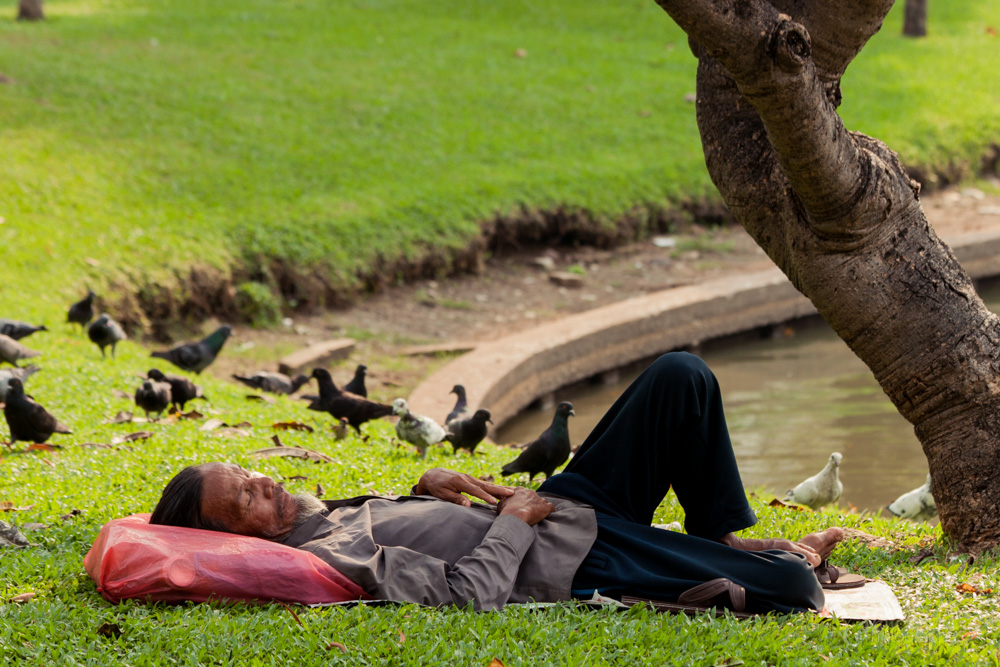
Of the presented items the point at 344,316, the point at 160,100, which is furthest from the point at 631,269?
the point at 160,100

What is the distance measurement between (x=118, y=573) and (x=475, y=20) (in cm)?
1926

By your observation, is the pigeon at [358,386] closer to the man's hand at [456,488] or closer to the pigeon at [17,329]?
the pigeon at [17,329]

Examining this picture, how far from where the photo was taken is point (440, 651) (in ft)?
10.9

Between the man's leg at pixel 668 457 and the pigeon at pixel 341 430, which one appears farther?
the pigeon at pixel 341 430

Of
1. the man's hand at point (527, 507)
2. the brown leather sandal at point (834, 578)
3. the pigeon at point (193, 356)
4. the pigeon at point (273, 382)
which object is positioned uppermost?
the man's hand at point (527, 507)

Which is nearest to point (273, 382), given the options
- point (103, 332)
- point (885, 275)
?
point (103, 332)

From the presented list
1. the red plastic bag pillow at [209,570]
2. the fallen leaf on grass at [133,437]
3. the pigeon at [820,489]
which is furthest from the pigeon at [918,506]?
the fallen leaf on grass at [133,437]

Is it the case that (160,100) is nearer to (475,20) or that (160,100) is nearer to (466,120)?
(466,120)

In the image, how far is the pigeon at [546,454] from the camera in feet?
18.5

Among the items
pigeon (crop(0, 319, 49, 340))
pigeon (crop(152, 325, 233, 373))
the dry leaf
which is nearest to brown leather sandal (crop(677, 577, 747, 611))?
the dry leaf

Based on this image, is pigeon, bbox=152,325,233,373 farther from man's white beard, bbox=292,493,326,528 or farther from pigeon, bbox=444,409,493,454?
man's white beard, bbox=292,493,326,528

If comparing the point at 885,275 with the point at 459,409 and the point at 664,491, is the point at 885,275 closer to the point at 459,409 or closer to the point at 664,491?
the point at 664,491

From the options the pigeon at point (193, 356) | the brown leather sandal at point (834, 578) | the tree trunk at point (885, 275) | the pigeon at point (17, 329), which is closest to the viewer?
the brown leather sandal at point (834, 578)

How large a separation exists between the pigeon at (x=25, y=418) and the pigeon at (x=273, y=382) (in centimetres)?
246
